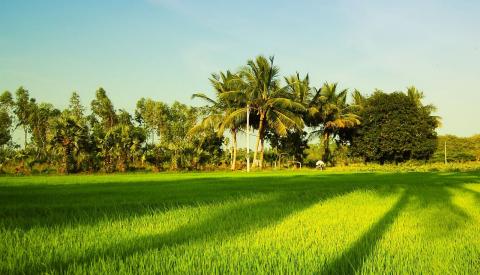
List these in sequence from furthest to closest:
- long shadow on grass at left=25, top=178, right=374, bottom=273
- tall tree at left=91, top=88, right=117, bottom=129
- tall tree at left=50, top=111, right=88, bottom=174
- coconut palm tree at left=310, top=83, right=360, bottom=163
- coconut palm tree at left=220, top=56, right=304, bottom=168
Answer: tall tree at left=91, top=88, right=117, bottom=129 < coconut palm tree at left=310, top=83, right=360, bottom=163 < coconut palm tree at left=220, top=56, right=304, bottom=168 < tall tree at left=50, top=111, right=88, bottom=174 < long shadow on grass at left=25, top=178, right=374, bottom=273

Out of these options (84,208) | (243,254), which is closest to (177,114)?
(84,208)

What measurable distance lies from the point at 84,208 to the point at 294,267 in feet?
12.9

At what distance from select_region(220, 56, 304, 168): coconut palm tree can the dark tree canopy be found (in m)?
10.1

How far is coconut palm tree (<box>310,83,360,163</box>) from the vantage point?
3578 cm

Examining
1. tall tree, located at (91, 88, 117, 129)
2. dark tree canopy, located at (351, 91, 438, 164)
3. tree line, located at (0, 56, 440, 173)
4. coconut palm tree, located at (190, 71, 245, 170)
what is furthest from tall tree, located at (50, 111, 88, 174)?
dark tree canopy, located at (351, 91, 438, 164)

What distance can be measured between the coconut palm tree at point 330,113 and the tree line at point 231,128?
0.28 ft

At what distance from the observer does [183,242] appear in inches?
135

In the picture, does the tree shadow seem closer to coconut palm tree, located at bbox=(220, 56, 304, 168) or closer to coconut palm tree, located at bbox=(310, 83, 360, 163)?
coconut palm tree, located at bbox=(220, 56, 304, 168)

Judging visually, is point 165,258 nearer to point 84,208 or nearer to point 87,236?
point 87,236

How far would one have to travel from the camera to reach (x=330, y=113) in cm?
3638

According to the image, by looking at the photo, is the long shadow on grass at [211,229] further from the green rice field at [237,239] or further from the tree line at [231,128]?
the tree line at [231,128]

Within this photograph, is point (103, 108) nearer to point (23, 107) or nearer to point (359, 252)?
point (23, 107)

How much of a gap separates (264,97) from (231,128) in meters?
3.58

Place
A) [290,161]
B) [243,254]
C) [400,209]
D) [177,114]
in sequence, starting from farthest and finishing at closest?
[177,114] < [290,161] < [400,209] < [243,254]
